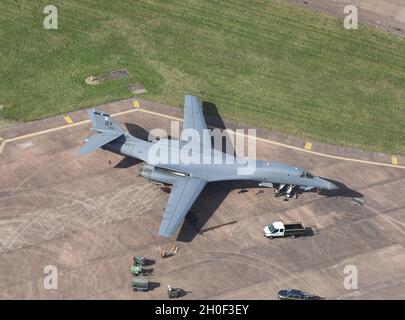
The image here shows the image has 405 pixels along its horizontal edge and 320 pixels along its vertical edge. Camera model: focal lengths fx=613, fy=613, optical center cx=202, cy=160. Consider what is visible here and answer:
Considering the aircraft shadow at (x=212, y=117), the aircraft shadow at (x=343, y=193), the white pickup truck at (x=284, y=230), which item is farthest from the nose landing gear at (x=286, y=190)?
the aircraft shadow at (x=212, y=117)

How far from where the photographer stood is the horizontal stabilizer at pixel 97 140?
67.9 m

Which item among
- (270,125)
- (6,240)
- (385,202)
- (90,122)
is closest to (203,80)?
(270,125)

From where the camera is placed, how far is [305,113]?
80.7 m

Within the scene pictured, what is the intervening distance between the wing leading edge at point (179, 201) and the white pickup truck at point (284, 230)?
846 cm

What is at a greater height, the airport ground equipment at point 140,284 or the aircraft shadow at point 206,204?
the aircraft shadow at point 206,204

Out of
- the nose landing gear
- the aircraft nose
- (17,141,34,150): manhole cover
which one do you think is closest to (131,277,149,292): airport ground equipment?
the nose landing gear

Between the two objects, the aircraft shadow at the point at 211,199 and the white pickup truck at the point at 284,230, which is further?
the aircraft shadow at the point at 211,199

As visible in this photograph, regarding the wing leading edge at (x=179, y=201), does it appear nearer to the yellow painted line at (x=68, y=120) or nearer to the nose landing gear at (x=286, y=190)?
the nose landing gear at (x=286, y=190)

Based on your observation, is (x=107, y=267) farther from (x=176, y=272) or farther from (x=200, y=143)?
(x=200, y=143)

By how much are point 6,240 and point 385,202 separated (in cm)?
4189

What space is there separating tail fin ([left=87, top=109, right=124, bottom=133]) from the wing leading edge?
1013 centimetres

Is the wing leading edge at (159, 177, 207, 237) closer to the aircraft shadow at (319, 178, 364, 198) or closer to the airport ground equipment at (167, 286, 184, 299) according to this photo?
the airport ground equipment at (167, 286, 184, 299)

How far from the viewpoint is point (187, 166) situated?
66.8 metres

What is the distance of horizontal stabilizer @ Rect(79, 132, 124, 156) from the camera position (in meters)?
67.9
